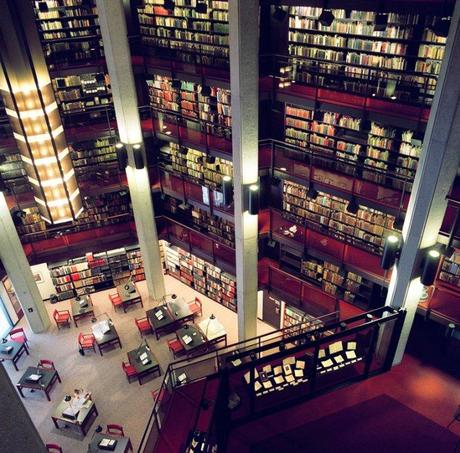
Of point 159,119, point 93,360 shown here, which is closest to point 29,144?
point 159,119

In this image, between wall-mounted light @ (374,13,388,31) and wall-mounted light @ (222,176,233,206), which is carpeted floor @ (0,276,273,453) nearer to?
wall-mounted light @ (222,176,233,206)

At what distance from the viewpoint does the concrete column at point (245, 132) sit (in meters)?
6.59

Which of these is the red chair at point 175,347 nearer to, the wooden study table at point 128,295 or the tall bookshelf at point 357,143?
the wooden study table at point 128,295

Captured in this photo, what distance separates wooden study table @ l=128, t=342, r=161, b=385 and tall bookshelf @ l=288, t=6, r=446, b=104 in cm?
687

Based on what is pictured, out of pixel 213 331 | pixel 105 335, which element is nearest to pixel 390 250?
pixel 213 331

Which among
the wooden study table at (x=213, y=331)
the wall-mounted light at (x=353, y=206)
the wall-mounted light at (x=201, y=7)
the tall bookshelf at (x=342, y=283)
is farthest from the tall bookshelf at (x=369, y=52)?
the wooden study table at (x=213, y=331)

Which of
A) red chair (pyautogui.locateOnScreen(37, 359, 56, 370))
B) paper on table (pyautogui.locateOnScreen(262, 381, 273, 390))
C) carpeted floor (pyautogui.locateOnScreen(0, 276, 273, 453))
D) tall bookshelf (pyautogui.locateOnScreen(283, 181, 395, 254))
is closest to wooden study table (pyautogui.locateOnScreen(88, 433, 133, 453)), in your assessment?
carpeted floor (pyautogui.locateOnScreen(0, 276, 273, 453))

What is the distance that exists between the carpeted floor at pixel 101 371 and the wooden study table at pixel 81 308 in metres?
0.23

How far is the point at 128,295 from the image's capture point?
11.6 meters

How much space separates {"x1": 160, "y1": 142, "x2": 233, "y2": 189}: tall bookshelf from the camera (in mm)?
10055

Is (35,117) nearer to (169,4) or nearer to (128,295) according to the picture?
(169,4)

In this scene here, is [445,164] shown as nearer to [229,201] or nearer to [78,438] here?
[229,201]

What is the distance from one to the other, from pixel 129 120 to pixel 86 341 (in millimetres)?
5407

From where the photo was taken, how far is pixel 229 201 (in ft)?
27.5
